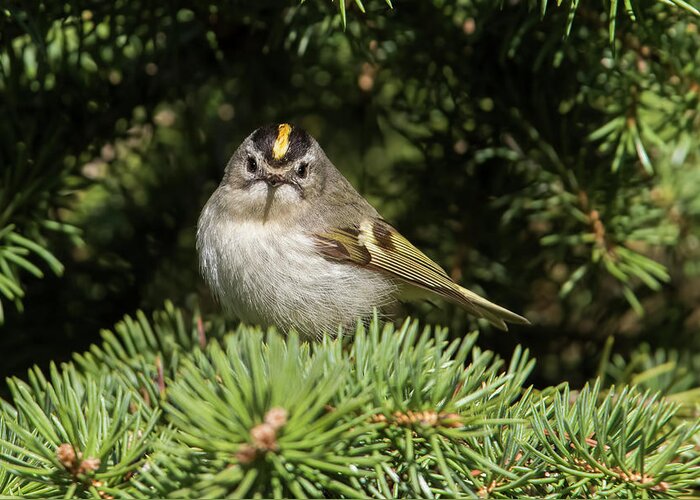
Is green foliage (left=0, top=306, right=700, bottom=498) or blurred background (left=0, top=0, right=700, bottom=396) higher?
blurred background (left=0, top=0, right=700, bottom=396)

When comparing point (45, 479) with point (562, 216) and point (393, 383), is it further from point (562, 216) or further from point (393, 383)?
point (562, 216)

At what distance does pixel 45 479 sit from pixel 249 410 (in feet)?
1.06

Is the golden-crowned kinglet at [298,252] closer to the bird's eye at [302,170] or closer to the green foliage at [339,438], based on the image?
the bird's eye at [302,170]

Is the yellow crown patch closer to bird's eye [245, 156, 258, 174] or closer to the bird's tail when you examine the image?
bird's eye [245, 156, 258, 174]

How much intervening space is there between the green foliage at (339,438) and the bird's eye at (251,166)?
0.89 m

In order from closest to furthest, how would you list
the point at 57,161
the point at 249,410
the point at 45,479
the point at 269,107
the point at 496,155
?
the point at 249,410
the point at 45,479
the point at 57,161
the point at 496,155
the point at 269,107

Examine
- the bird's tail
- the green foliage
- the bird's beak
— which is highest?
the bird's beak

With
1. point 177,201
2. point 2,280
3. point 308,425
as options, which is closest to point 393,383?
point 308,425

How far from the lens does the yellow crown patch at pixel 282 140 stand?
1864 millimetres

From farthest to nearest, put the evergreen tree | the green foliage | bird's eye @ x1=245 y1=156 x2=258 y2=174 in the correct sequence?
bird's eye @ x1=245 y1=156 x2=258 y2=174 → the evergreen tree → the green foliage

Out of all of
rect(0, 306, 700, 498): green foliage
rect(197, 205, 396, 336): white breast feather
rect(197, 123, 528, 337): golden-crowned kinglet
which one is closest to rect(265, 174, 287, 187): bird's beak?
rect(197, 123, 528, 337): golden-crowned kinglet

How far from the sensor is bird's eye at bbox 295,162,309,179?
2000 millimetres

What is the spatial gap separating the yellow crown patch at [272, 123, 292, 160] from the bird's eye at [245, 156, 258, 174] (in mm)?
96

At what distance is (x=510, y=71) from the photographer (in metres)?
1.82
